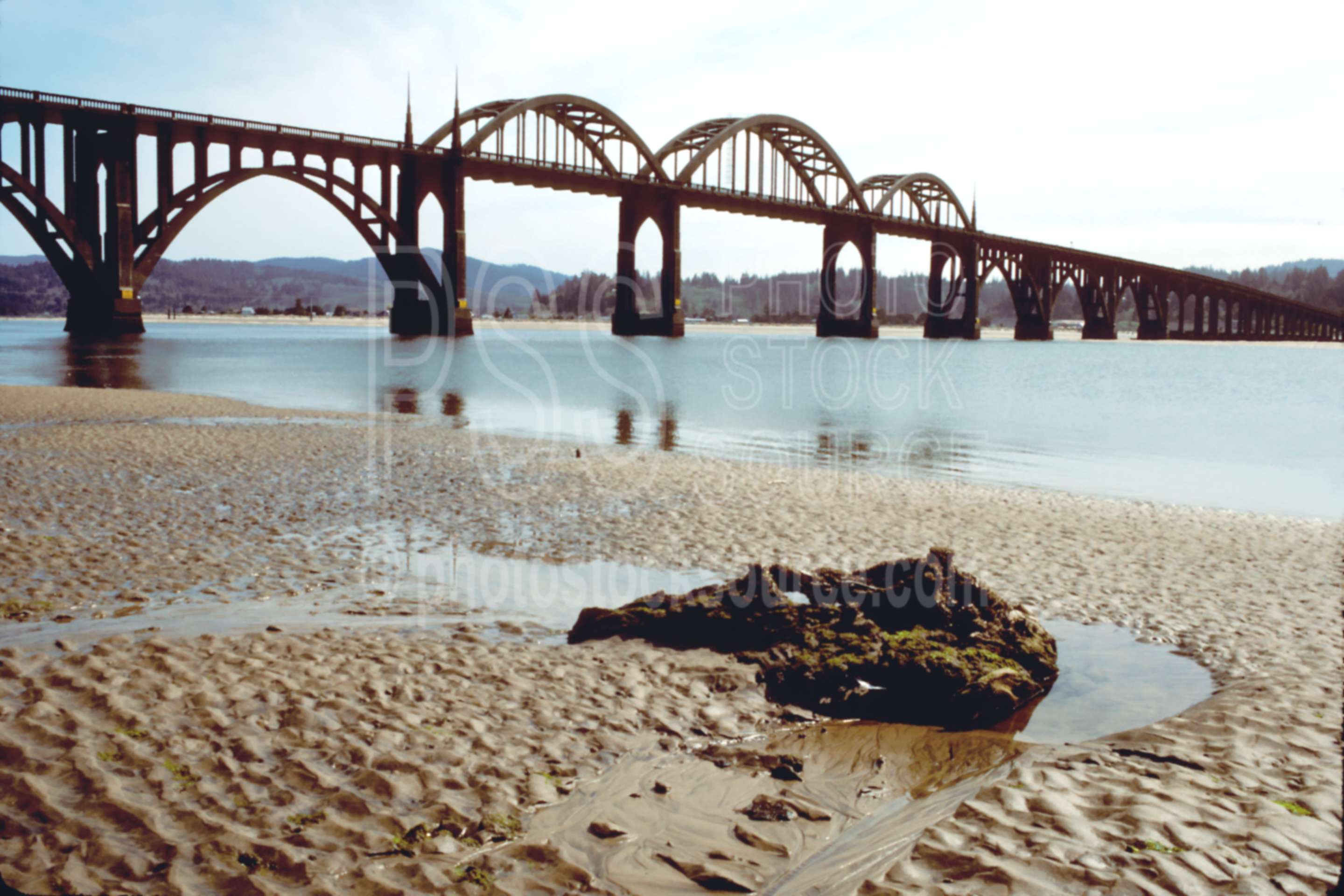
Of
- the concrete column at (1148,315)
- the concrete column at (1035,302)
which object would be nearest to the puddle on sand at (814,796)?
the concrete column at (1035,302)

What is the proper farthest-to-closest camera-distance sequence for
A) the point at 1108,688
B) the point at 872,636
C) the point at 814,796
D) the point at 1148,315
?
the point at 1148,315 < the point at 1108,688 < the point at 872,636 < the point at 814,796

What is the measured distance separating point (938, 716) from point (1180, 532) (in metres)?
8.61

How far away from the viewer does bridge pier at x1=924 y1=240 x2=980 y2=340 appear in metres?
137

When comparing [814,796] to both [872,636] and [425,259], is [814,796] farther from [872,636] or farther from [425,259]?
[425,259]

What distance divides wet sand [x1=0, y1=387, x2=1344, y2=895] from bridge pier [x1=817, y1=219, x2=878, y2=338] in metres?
120

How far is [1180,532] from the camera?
1298cm

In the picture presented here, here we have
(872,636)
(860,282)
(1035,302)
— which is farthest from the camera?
(1035,302)

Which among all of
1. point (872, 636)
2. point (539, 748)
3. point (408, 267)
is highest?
point (408, 267)

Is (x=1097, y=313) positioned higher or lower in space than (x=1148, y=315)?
lower

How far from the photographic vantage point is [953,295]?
486ft

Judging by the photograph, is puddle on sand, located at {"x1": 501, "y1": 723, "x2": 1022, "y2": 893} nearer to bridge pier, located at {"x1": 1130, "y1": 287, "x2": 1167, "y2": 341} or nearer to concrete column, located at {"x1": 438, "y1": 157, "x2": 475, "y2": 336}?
concrete column, located at {"x1": 438, "y1": 157, "x2": 475, "y2": 336}

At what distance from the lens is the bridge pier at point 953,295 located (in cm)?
13700

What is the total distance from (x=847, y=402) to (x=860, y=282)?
318ft

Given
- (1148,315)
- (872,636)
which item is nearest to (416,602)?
(872,636)
